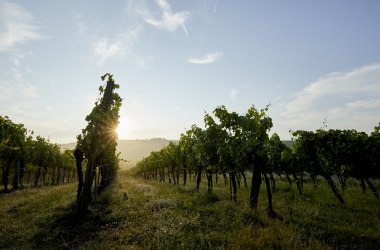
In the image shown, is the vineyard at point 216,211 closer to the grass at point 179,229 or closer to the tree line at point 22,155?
the grass at point 179,229

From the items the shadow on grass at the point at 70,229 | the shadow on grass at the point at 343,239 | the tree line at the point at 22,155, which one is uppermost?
the tree line at the point at 22,155

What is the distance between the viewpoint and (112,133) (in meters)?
15.4

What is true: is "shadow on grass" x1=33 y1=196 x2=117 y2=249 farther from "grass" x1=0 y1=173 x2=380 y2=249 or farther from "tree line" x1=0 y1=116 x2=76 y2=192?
"tree line" x1=0 y1=116 x2=76 y2=192

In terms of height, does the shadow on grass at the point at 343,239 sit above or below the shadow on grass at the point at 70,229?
below

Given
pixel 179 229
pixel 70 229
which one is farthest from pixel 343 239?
pixel 70 229

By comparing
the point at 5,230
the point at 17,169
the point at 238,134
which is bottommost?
the point at 5,230

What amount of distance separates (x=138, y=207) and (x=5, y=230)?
17.0ft

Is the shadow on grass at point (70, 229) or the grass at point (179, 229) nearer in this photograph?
the grass at point (179, 229)

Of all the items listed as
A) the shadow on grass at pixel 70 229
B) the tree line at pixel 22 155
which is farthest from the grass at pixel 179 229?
the tree line at pixel 22 155

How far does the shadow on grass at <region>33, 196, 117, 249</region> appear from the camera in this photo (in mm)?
8641

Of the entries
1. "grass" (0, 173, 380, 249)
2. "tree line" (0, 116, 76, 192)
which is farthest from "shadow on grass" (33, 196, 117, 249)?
"tree line" (0, 116, 76, 192)

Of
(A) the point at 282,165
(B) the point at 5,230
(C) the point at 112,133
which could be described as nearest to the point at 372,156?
(A) the point at 282,165

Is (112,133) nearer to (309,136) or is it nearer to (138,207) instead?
(138,207)

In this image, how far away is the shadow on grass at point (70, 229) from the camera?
8.64 m
